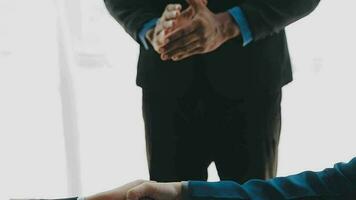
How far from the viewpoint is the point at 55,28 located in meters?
1.35

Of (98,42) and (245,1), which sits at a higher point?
(245,1)

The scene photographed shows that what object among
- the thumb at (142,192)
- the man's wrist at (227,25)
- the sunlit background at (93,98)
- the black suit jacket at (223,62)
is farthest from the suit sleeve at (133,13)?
the sunlit background at (93,98)

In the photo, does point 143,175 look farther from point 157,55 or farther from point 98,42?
point 157,55

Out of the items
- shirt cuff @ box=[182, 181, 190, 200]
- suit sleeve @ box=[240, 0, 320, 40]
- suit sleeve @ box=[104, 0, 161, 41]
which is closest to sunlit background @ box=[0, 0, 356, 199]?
suit sleeve @ box=[104, 0, 161, 41]

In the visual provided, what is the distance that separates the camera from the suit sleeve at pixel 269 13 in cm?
86

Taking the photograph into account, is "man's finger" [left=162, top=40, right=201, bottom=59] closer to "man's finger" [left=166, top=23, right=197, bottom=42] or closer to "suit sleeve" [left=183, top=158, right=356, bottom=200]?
"man's finger" [left=166, top=23, right=197, bottom=42]

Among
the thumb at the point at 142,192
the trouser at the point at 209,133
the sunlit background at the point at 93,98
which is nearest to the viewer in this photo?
the thumb at the point at 142,192

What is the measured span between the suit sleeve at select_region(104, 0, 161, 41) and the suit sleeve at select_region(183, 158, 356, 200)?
29 centimetres

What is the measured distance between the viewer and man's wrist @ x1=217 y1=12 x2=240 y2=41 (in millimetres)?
871

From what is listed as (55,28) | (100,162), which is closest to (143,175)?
(100,162)

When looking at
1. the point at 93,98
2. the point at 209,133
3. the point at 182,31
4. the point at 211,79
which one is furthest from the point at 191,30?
the point at 93,98

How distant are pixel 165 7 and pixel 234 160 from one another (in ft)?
1.07

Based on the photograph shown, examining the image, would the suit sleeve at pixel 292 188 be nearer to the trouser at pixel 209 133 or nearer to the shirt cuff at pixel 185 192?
the shirt cuff at pixel 185 192

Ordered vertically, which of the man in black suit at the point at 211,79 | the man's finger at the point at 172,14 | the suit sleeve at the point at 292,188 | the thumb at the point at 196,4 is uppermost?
the thumb at the point at 196,4
